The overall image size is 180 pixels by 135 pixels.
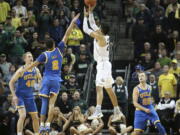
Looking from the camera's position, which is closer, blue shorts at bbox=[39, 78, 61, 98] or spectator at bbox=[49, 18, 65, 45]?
blue shorts at bbox=[39, 78, 61, 98]

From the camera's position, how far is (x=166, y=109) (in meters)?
22.1

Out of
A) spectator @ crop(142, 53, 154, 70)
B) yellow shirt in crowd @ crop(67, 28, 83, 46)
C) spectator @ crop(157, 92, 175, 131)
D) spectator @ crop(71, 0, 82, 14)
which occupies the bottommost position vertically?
spectator @ crop(157, 92, 175, 131)

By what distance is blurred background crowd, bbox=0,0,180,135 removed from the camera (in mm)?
22312

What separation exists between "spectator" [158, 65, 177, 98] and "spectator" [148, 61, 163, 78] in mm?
648

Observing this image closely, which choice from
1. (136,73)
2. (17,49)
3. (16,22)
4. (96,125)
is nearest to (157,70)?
(136,73)

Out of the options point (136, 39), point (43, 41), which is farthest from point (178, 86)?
point (43, 41)

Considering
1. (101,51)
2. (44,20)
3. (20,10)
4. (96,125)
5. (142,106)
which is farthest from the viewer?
(20,10)

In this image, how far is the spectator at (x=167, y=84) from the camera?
22891mm

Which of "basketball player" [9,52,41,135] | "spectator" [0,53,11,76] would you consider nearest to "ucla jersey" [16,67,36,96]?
"basketball player" [9,52,41,135]

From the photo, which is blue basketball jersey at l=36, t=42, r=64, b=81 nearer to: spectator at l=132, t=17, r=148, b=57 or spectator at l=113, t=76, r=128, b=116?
spectator at l=113, t=76, r=128, b=116

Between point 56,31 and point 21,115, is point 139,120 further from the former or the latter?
point 56,31

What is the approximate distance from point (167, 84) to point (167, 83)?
4 cm

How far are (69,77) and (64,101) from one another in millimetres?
1111

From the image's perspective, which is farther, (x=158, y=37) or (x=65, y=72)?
(x=158, y=37)
